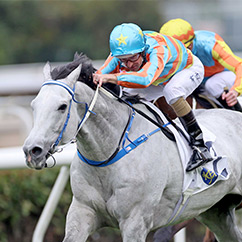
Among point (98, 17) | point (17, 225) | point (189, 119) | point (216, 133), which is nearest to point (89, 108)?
point (189, 119)

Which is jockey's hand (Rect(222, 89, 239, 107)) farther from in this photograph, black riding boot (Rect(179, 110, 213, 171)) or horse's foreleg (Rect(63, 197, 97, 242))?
horse's foreleg (Rect(63, 197, 97, 242))

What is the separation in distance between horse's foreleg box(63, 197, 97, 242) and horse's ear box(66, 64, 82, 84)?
821mm

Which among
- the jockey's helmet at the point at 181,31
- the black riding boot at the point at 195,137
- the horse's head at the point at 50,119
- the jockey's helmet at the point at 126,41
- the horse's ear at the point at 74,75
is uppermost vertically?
the jockey's helmet at the point at 126,41

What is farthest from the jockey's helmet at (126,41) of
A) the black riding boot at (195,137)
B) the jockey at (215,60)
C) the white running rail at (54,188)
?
the white running rail at (54,188)

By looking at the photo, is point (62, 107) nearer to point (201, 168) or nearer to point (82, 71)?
point (82, 71)

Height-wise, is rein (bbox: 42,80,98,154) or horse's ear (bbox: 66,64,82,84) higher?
horse's ear (bbox: 66,64,82,84)

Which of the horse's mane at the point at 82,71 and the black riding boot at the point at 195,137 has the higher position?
the horse's mane at the point at 82,71

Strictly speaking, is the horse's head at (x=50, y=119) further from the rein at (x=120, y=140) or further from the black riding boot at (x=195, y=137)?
the black riding boot at (x=195, y=137)

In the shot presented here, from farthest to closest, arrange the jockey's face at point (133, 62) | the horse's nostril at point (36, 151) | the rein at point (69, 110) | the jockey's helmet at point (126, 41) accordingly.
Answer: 1. the jockey's face at point (133, 62)
2. the jockey's helmet at point (126, 41)
3. the rein at point (69, 110)
4. the horse's nostril at point (36, 151)

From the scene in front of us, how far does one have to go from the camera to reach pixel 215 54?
570 cm

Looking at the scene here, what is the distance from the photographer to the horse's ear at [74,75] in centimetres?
421

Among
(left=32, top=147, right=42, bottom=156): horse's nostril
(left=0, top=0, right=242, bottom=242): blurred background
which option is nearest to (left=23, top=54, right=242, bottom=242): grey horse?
(left=32, top=147, right=42, bottom=156): horse's nostril

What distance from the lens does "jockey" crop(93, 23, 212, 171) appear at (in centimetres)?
443

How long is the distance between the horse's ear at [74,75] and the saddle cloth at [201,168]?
0.77 m
